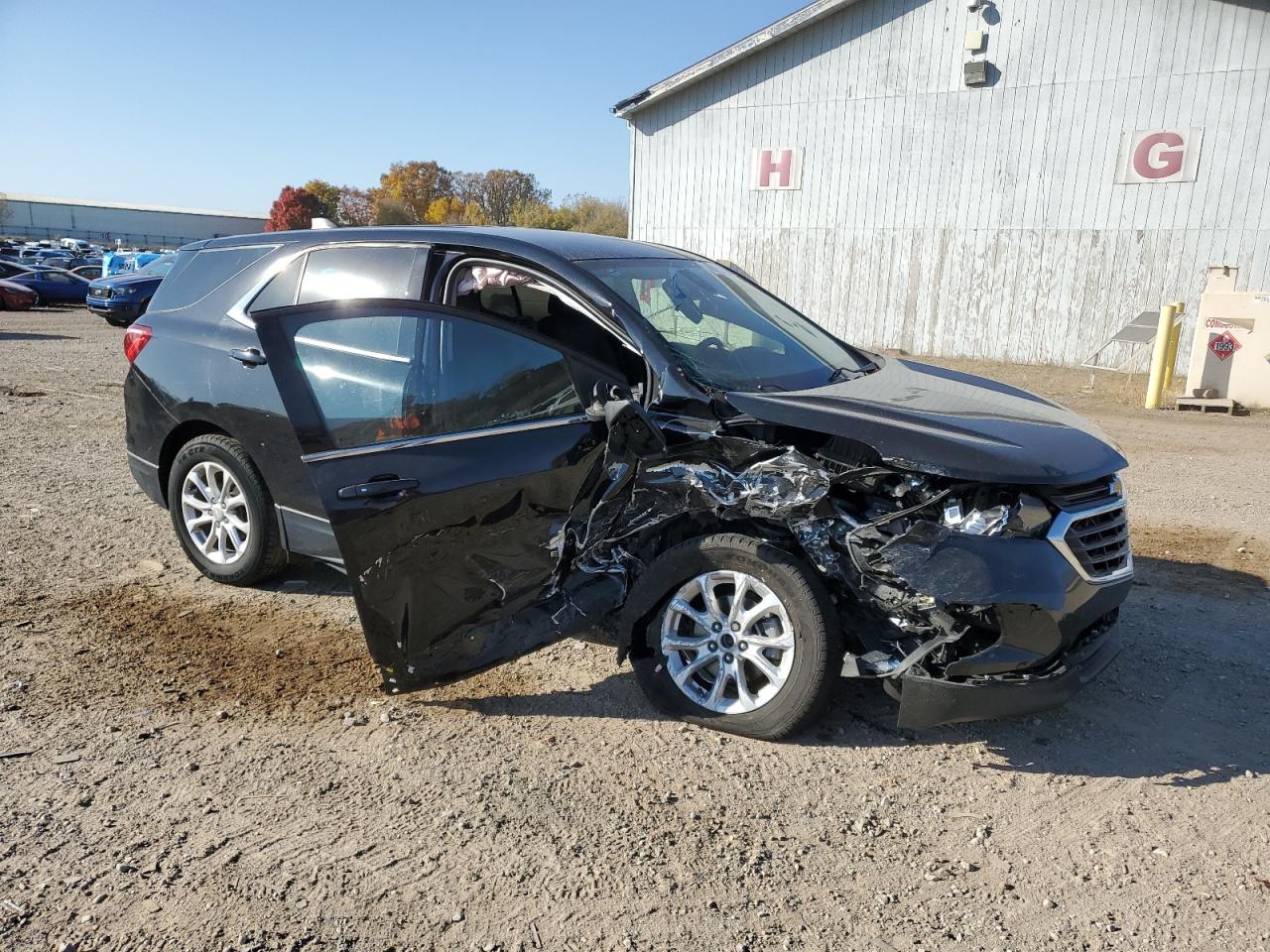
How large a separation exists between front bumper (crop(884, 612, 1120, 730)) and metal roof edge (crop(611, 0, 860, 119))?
1770 centimetres

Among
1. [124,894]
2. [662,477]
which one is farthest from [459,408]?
[124,894]

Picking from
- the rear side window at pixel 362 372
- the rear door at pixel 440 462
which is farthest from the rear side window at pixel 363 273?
the rear door at pixel 440 462

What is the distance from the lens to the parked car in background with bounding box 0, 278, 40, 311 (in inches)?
987

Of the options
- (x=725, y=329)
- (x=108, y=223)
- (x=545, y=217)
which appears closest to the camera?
(x=725, y=329)

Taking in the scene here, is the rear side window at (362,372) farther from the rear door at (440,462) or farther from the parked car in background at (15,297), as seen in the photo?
the parked car in background at (15,297)

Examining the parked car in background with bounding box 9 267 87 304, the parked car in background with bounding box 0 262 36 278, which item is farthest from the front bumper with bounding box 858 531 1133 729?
the parked car in background with bounding box 0 262 36 278

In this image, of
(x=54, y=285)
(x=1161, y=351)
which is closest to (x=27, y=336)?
(x=54, y=285)

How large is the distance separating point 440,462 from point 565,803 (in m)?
1.29

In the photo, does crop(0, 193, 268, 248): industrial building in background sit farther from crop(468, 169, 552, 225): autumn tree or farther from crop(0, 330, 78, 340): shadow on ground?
crop(0, 330, 78, 340): shadow on ground

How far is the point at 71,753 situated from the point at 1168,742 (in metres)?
4.13

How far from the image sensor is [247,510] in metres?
4.80

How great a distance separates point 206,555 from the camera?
508 cm

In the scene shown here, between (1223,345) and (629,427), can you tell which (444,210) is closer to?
(1223,345)

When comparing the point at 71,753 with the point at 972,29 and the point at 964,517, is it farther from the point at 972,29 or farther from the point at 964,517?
the point at 972,29
